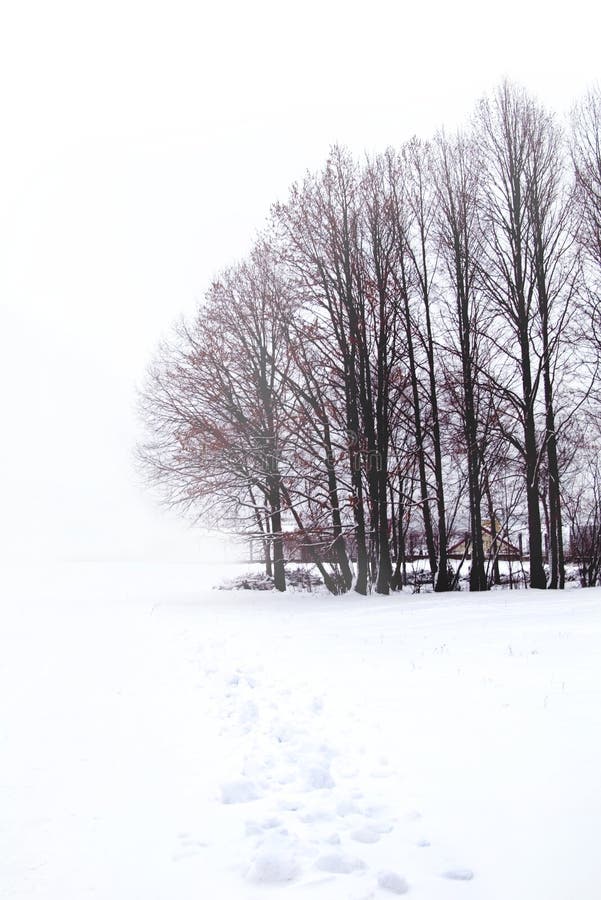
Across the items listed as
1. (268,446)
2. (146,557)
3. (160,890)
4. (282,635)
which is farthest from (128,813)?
(146,557)

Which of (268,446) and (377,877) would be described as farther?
(268,446)

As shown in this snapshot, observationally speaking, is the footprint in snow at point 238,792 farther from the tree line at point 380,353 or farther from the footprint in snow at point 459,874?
the tree line at point 380,353

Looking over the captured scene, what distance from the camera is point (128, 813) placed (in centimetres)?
409

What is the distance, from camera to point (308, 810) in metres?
A: 3.87

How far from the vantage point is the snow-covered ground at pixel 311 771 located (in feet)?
10.6

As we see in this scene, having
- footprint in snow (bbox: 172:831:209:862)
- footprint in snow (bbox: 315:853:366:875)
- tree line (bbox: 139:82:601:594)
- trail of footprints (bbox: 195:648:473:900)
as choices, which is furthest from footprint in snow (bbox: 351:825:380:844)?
tree line (bbox: 139:82:601:594)

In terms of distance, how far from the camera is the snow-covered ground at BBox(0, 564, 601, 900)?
3.23 metres

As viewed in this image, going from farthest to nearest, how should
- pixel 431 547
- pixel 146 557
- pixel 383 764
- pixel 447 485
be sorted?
pixel 146 557
pixel 447 485
pixel 431 547
pixel 383 764

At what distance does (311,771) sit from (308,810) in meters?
0.59

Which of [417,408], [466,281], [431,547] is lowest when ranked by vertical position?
[431,547]

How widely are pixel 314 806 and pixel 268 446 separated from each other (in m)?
16.2

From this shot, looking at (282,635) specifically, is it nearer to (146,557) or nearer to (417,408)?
(417,408)

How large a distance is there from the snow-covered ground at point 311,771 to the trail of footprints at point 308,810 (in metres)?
0.01

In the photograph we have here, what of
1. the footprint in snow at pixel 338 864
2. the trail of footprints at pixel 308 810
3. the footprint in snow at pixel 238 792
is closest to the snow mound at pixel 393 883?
the trail of footprints at pixel 308 810
